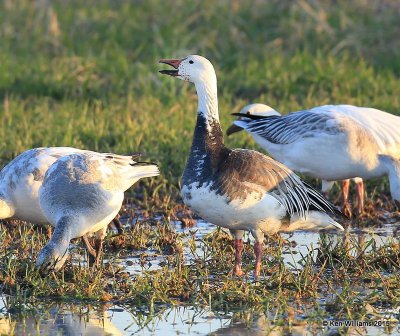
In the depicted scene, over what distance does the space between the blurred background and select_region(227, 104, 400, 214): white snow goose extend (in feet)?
3.56

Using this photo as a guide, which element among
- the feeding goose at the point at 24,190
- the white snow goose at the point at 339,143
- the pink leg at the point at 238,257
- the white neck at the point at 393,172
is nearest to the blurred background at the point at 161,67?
the white snow goose at the point at 339,143

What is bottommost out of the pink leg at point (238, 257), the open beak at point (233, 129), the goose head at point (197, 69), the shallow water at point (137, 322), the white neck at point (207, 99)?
the shallow water at point (137, 322)

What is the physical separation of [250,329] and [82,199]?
187 cm

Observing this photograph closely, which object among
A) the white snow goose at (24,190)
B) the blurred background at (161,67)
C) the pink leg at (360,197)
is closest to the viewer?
the white snow goose at (24,190)

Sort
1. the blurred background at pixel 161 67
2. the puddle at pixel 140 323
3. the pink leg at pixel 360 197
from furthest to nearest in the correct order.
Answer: the blurred background at pixel 161 67 → the pink leg at pixel 360 197 → the puddle at pixel 140 323

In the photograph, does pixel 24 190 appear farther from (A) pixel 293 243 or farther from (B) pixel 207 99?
(A) pixel 293 243

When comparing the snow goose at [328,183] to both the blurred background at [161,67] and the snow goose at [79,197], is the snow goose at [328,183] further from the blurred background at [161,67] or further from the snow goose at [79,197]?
the snow goose at [79,197]

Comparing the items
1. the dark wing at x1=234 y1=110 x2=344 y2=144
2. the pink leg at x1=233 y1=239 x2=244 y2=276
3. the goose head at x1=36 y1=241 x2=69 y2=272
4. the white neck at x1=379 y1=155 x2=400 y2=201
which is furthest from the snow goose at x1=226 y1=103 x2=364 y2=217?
the goose head at x1=36 y1=241 x2=69 y2=272

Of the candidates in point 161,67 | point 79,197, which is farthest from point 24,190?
point 161,67

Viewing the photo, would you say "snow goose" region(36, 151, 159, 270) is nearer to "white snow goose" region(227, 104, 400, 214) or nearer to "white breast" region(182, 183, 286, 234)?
"white breast" region(182, 183, 286, 234)

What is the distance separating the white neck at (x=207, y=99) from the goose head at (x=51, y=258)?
4.52ft

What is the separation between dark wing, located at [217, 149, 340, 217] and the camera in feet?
21.3

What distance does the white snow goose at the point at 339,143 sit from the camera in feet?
27.4

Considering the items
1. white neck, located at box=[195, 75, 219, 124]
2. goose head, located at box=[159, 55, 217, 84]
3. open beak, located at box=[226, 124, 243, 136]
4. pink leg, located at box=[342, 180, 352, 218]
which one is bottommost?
pink leg, located at box=[342, 180, 352, 218]
